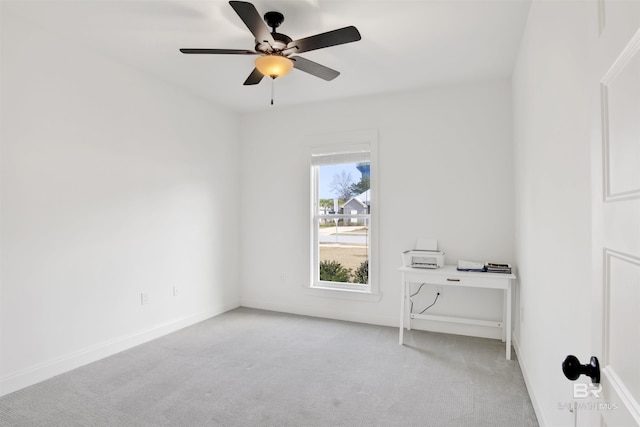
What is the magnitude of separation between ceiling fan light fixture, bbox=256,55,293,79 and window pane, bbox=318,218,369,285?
2207 mm

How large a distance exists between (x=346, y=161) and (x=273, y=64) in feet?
6.42

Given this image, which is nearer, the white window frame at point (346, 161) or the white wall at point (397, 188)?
the white wall at point (397, 188)

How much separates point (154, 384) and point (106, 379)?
1.32 ft

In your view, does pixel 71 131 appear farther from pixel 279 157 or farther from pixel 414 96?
pixel 414 96

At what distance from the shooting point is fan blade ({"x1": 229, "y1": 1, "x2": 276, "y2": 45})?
6.18ft

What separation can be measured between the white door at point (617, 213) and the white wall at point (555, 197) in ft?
0.53

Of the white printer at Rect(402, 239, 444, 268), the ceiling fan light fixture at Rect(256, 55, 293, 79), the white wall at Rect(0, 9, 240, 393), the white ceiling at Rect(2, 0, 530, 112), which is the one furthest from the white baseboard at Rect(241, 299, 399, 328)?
the ceiling fan light fixture at Rect(256, 55, 293, 79)

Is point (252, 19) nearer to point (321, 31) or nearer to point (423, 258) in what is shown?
point (321, 31)

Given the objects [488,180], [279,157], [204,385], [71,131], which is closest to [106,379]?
[204,385]

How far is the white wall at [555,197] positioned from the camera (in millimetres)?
1334

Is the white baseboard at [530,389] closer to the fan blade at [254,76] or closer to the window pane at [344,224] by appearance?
the window pane at [344,224]

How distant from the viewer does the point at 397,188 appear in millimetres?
3986

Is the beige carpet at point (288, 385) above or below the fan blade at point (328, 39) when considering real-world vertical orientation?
below

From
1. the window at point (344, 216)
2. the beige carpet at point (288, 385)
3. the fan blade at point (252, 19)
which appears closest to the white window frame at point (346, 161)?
the window at point (344, 216)
